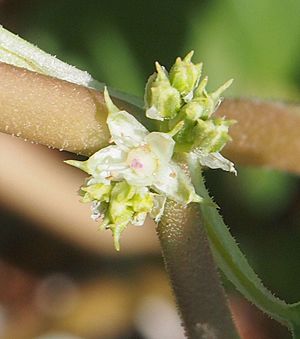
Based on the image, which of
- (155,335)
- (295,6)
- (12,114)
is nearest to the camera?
(12,114)

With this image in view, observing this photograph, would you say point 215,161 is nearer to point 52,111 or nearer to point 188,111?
point 188,111

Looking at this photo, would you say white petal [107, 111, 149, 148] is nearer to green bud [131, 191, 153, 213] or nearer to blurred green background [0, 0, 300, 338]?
green bud [131, 191, 153, 213]

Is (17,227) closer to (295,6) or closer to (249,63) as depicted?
(249,63)

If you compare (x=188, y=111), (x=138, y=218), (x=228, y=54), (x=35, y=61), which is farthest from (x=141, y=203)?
(x=228, y=54)

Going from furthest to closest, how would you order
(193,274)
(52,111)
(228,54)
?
(228,54), (193,274), (52,111)

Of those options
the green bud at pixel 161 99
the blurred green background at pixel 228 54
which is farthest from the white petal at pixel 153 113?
the blurred green background at pixel 228 54

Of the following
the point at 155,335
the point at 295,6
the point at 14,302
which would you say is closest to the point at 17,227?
the point at 14,302

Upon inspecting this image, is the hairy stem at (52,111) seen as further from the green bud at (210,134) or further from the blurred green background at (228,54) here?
the blurred green background at (228,54)
